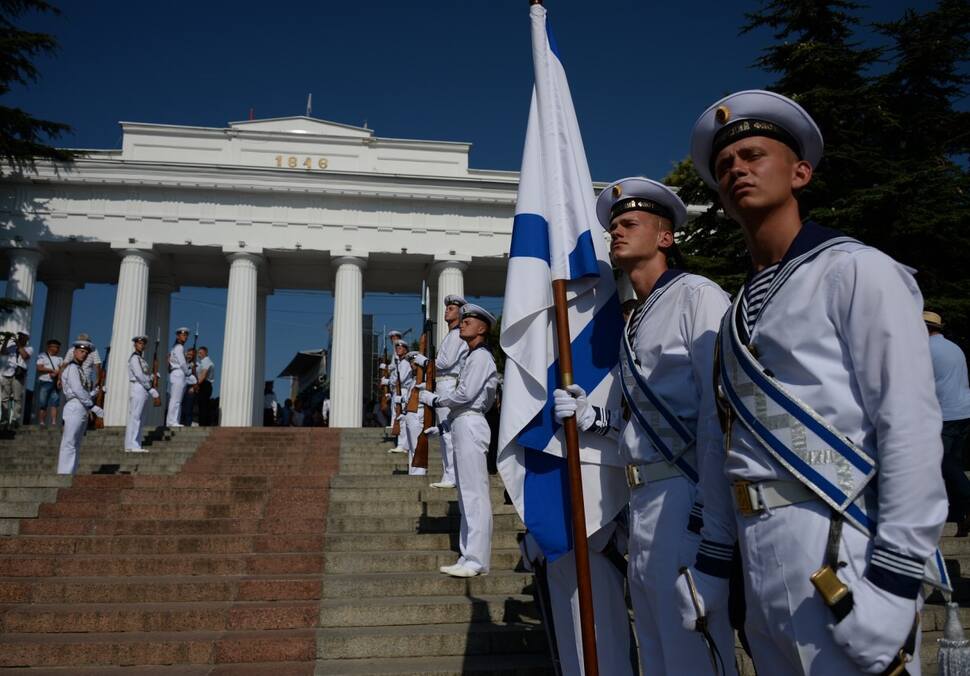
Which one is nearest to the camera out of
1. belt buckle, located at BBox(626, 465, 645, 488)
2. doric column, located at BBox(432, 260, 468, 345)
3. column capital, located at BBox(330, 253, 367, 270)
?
belt buckle, located at BBox(626, 465, 645, 488)

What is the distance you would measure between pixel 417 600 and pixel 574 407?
351cm

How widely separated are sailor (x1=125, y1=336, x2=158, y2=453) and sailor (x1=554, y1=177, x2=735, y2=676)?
1334 centimetres

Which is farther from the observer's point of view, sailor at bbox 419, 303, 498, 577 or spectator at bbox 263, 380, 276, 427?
spectator at bbox 263, 380, 276, 427

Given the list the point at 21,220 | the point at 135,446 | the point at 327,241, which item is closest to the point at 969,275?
the point at 135,446

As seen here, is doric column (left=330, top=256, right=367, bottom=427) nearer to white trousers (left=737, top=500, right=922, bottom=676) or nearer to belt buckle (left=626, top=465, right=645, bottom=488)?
belt buckle (left=626, top=465, right=645, bottom=488)

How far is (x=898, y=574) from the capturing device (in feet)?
5.42

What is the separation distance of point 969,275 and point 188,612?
16362 millimetres

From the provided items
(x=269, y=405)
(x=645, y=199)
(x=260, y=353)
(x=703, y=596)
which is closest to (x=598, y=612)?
(x=703, y=596)

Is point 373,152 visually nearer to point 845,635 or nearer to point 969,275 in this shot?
point 969,275

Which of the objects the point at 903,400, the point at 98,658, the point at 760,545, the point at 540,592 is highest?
the point at 903,400

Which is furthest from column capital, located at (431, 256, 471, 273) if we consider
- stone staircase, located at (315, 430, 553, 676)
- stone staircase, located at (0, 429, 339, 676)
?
stone staircase, located at (315, 430, 553, 676)

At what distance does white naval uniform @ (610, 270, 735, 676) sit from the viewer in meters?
2.68

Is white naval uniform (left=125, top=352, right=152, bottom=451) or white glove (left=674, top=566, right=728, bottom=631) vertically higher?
white naval uniform (left=125, top=352, right=152, bottom=451)

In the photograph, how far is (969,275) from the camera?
1532cm
